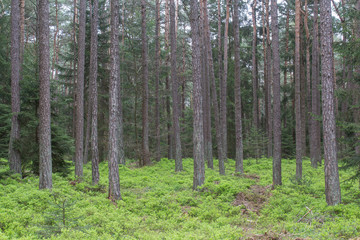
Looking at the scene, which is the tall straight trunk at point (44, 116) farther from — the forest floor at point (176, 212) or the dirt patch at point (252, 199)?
the dirt patch at point (252, 199)

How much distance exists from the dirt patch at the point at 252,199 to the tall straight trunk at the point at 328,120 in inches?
88.9

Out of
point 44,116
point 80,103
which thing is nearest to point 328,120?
point 44,116

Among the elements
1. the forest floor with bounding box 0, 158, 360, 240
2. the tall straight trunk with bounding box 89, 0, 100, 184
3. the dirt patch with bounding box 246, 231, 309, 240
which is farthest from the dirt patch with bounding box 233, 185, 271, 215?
the tall straight trunk with bounding box 89, 0, 100, 184

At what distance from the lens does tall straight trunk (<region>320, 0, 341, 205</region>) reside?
9000mm

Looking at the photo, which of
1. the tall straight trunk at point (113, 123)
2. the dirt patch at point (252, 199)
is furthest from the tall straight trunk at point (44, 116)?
the dirt patch at point (252, 199)

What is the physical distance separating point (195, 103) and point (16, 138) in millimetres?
8110

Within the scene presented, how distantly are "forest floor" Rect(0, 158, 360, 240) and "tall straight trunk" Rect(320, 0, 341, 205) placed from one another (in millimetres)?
541

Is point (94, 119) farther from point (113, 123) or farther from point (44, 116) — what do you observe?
point (113, 123)

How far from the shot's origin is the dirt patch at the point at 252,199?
32.7ft

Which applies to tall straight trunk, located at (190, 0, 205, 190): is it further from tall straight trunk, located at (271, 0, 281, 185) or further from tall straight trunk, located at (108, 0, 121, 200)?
tall straight trunk, located at (108, 0, 121, 200)

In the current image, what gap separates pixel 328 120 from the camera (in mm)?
9000

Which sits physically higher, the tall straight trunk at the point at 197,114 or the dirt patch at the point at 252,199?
the tall straight trunk at the point at 197,114

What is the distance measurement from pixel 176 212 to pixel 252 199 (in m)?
3.09

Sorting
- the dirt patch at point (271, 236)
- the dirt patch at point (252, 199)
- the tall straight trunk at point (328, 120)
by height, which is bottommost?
the dirt patch at point (252, 199)
